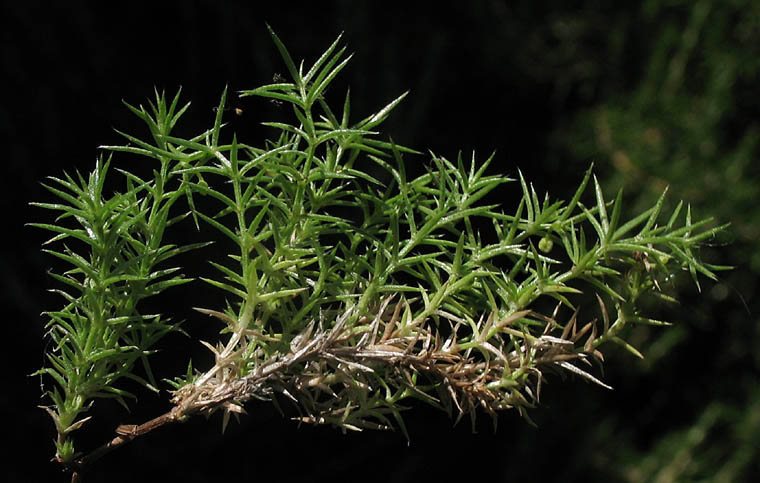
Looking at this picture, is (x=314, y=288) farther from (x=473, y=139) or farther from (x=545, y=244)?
(x=473, y=139)

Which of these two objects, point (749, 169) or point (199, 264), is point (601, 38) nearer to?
point (749, 169)

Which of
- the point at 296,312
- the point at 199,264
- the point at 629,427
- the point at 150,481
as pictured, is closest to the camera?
the point at 296,312

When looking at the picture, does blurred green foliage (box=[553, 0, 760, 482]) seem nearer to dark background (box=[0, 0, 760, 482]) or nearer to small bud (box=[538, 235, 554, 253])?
dark background (box=[0, 0, 760, 482])

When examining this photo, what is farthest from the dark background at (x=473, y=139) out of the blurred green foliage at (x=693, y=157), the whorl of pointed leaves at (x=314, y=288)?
the whorl of pointed leaves at (x=314, y=288)

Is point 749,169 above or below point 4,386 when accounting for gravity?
above

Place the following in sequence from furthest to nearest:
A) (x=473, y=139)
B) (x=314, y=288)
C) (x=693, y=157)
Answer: (x=473, y=139)
(x=693, y=157)
(x=314, y=288)

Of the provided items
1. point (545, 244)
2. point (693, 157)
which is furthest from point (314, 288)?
point (693, 157)

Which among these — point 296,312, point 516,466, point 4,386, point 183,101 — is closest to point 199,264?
point 183,101

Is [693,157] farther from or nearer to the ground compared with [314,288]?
nearer to the ground

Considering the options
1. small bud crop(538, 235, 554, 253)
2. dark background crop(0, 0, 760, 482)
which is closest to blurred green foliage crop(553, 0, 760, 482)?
dark background crop(0, 0, 760, 482)
